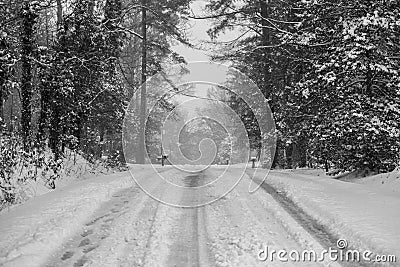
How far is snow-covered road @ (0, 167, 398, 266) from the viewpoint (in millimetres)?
5293

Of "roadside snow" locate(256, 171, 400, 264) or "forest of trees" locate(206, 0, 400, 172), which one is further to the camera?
"forest of trees" locate(206, 0, 400, 172)

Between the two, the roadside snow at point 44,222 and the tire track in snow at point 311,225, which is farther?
the tire track in snow at point 311,225

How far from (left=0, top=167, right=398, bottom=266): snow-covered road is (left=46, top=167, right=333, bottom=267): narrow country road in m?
0.01

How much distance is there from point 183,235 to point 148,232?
23.1 inches

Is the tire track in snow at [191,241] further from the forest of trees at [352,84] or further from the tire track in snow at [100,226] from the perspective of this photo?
the forest of trees at [352,84]

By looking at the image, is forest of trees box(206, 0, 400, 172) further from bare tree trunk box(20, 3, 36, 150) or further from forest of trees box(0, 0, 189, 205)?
bare tree trunk box(20, 3, 36, 150)

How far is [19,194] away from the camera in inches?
382

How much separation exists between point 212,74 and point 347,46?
4622 millimetres

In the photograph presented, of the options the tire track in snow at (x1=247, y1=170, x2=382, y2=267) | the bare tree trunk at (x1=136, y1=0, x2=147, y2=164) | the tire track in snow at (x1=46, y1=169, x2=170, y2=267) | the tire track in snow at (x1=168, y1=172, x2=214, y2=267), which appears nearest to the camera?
the tire track in snow at (x1=168, y1=172, x2=214, y2=267)

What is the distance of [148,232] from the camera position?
21.0 feet

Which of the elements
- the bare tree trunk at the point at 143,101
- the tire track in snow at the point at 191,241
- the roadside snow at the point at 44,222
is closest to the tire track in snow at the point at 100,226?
the roadside snow at the point at 44,222

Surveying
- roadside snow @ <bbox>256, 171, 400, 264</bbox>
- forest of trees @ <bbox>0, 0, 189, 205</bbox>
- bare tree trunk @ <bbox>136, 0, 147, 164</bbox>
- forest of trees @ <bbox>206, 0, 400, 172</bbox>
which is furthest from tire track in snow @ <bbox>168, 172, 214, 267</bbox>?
bare tree trunk @ <bbox>136, 0, 147, 164</bbox>

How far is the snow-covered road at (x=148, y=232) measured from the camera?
208 inches

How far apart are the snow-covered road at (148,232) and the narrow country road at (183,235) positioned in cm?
1
